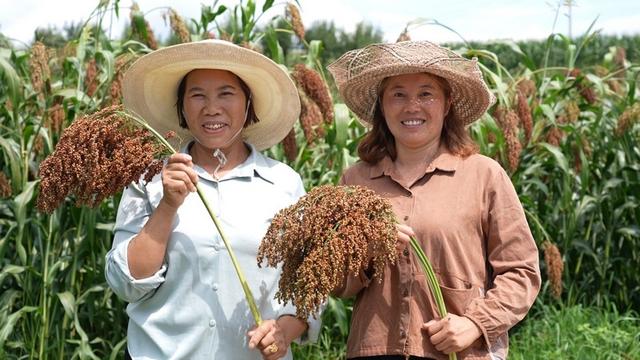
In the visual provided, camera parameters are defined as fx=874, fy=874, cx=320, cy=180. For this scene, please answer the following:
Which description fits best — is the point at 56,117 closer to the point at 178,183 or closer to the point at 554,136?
the point at 178,183

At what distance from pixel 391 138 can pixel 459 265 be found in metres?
0.50

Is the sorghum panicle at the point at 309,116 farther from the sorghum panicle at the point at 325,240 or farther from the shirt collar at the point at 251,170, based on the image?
the sorghum panicle at the point at 325,240

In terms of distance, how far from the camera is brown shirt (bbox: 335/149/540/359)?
8.29 feet

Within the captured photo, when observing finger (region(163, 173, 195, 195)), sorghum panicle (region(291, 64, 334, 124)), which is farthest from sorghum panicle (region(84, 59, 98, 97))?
finger (region(163, 173, 195, 195))

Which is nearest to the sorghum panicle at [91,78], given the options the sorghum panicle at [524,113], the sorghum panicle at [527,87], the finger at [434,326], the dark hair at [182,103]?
the dark hair at [182,103]

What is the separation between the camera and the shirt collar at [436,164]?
8.65 feet

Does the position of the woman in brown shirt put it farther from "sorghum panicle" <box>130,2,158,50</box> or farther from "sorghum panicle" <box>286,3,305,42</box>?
"sorghum panicle" <box>130,2,158,50</box>

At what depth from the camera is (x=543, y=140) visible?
5.46 m

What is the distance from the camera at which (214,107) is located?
2682mm

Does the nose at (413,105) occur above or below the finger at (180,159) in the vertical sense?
above

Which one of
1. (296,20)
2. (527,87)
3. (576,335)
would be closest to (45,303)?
(296,20)

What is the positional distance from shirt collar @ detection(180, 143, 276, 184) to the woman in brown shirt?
0.82ft

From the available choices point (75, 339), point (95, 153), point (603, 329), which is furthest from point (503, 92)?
point (95, 153)

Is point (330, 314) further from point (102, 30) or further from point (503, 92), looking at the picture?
point (102, 30)
